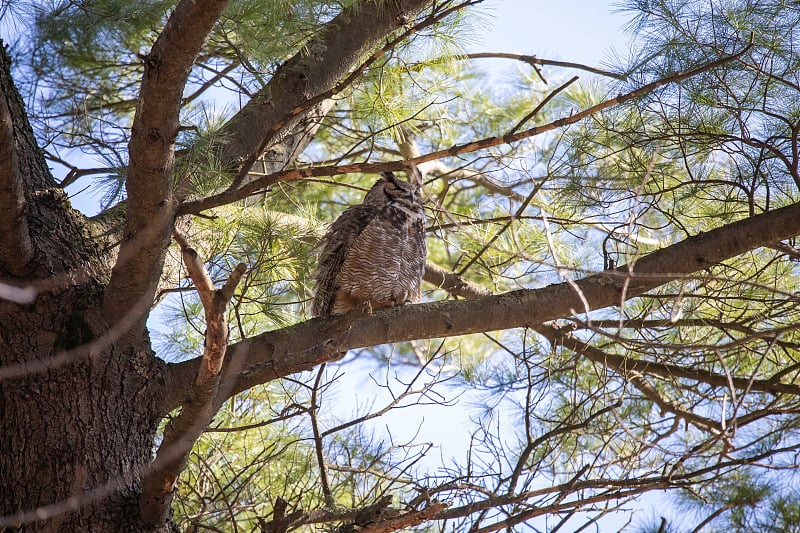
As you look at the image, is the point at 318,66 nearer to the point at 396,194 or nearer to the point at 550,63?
the point at 396,194

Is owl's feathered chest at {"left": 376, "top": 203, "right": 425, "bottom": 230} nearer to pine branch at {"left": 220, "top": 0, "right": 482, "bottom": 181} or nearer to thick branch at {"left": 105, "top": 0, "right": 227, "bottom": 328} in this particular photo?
pine branch at {"left": 220, "top": 0, "right": 482, "bottom": 181}

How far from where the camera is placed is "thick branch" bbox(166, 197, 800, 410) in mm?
2195

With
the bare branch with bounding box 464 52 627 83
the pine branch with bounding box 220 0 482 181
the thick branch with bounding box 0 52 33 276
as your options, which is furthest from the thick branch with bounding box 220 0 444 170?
the thick branch with bounding box 0 52 33 276

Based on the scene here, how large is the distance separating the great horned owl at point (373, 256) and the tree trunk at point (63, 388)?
1.24 meters

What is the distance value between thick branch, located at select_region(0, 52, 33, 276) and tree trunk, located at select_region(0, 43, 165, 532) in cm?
1

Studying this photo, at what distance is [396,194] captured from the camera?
3512 millimetres

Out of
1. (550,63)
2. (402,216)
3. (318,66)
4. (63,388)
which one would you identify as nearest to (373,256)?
(402,216)

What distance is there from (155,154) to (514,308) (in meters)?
1.08

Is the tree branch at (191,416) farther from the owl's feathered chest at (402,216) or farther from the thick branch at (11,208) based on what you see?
the owl's feathered chest at (402,216)

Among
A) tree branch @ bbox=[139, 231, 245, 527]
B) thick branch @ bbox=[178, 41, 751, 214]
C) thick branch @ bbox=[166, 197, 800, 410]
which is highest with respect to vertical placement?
thick branch @ bbox=[178, 41, 751, 214]

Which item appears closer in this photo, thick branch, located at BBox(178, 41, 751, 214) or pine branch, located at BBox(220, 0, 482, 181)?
thick branch, located at BBox(178, 41, 751, 214)

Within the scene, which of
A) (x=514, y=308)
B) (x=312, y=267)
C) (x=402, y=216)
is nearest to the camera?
(x=514, y=308)

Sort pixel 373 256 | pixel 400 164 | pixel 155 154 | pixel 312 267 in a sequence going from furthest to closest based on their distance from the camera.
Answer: pixel 373 256 → pixel 312 267 → pixel 155 154 → pixel 400 164

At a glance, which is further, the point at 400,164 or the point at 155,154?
the point at 155,154
